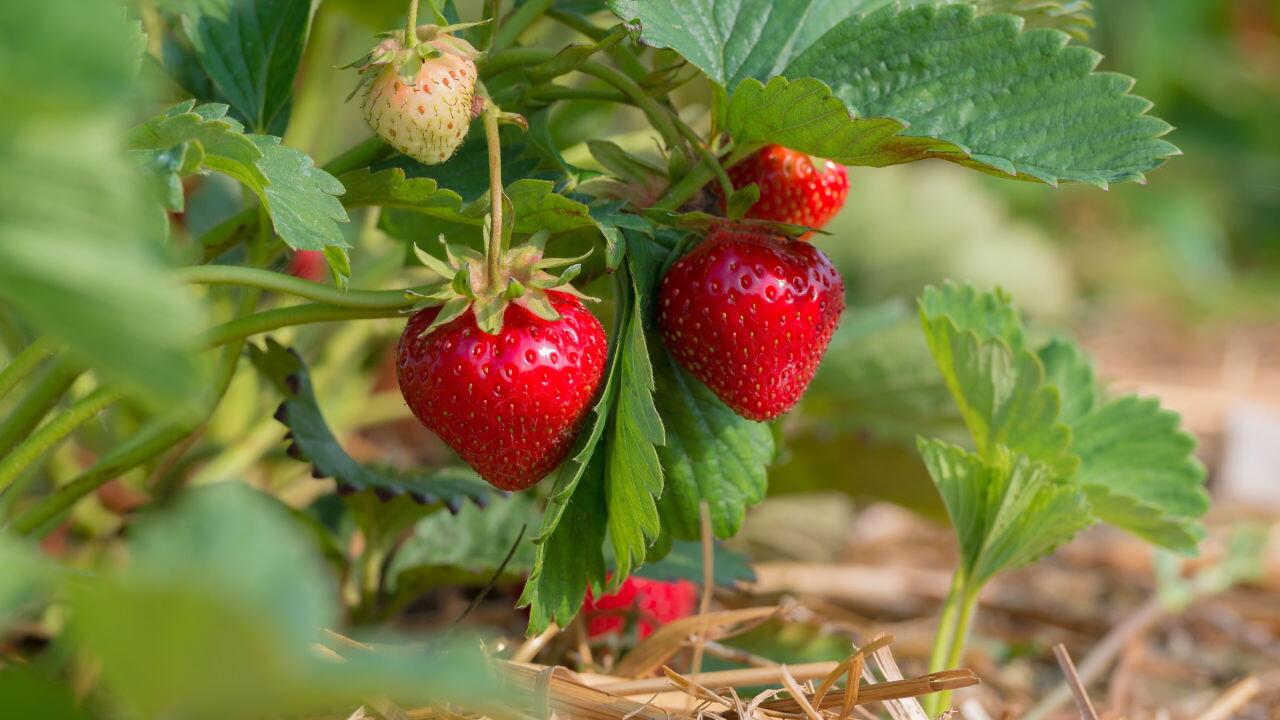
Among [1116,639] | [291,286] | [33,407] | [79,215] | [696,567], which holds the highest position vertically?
[79,215]

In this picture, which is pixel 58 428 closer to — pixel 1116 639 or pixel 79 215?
pixel 79 215

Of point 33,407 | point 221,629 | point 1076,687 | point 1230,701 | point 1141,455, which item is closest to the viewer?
point 221,629

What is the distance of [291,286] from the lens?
22.9 inches

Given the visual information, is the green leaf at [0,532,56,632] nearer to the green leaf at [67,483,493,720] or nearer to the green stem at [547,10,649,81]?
the green leaf at [67,483,493,720]

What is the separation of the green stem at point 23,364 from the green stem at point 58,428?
0.04m

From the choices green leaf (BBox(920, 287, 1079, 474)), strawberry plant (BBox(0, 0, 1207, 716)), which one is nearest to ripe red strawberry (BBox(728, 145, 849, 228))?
strawberry plant (BBox(0, 0, 1207, 716))

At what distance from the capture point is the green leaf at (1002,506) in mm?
733

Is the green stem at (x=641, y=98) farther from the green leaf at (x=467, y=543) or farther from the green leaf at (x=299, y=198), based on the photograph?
the green leaf at (x=467, y=543)

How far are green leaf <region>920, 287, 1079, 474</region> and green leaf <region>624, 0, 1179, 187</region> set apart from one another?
178 mm

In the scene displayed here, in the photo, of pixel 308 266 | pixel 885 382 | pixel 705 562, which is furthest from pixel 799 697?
pixel 308 266

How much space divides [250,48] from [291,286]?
21 centimetres

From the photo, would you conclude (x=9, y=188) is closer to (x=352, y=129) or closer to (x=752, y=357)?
(x=752, y=357)

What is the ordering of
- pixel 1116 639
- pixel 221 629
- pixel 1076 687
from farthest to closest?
pixel 1116 639 < pixel 1076 687 < pixel 221 629

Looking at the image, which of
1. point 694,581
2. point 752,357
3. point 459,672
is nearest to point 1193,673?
point 694,581
